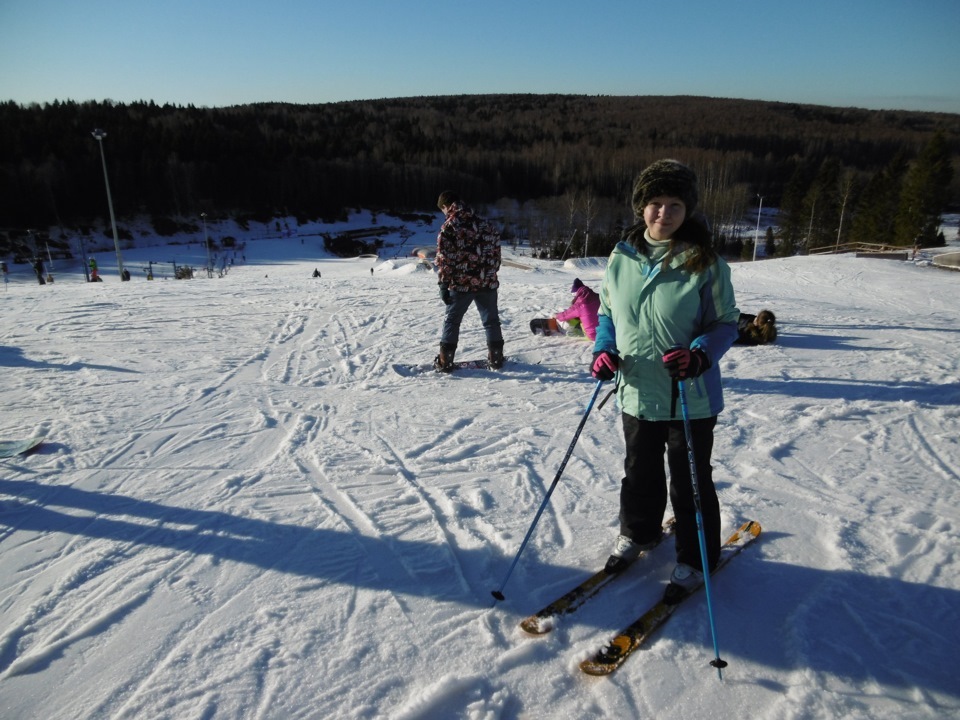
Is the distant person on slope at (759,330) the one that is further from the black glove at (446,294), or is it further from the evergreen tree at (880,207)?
the evergreen tree at (880,207)

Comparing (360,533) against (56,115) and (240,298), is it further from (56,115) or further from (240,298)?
(56,115)

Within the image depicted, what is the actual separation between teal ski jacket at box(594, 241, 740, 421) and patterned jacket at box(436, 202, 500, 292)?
2.78 meters

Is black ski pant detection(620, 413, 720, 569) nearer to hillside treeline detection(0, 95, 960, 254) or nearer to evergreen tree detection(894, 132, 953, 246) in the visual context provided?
evergreen tree detection(894, 132, 953, 246)

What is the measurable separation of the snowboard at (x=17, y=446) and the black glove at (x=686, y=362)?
166 inches

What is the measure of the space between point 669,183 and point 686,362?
2.20ft

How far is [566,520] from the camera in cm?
287

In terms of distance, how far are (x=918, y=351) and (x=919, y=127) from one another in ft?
559

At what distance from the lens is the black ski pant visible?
2.15 metres

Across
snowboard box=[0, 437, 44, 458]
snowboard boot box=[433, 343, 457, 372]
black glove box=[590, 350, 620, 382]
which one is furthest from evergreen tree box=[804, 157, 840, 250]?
snowboard box=[0, 437, 44, 458]

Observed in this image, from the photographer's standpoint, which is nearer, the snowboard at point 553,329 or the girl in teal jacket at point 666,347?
the girl in teal jacket at point 666,347

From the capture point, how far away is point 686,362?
1.92m

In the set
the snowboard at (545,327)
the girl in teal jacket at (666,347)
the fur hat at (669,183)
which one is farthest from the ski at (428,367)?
the fur hat at (669,183)

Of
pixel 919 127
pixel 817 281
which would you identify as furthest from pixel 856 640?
pixel 919 127

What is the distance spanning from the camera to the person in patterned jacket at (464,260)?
4.89 metres
